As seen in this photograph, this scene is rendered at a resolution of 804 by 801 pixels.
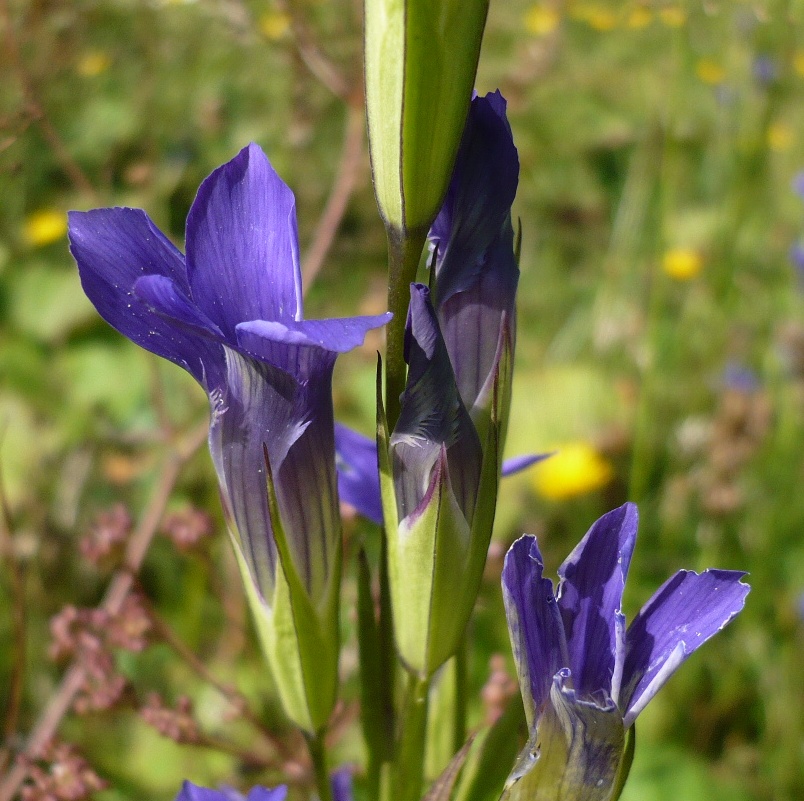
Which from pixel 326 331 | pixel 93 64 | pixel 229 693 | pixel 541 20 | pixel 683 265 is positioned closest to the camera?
pixel 326 331

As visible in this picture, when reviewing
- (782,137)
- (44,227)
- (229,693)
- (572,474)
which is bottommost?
(229,693)

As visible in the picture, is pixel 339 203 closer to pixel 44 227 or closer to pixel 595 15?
pixel 44 227

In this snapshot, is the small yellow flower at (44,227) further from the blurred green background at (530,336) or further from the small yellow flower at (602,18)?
the small yellow flower at (602,18)

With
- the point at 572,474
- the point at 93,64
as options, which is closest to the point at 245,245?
the point at 572,474

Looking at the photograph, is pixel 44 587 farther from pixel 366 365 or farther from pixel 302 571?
pixel 302 571

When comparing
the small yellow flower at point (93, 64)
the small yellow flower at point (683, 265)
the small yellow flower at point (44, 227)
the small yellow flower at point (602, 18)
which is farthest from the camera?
the small yellow flower at point (602, 18)

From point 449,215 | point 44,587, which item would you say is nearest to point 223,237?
point 449,215

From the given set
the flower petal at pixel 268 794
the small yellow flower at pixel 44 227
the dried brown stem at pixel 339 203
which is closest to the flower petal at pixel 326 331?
the flower petal at pixel 268 794
